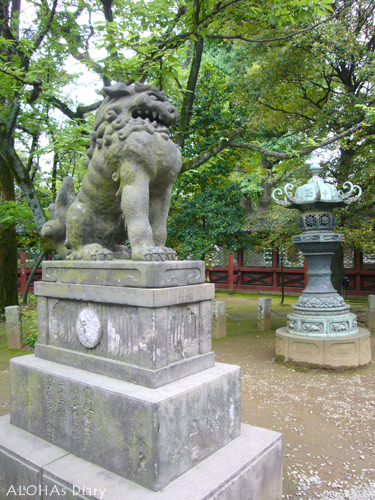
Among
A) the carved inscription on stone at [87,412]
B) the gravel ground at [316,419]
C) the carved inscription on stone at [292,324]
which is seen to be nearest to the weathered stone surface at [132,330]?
the carved inscription on stone at [87,412]

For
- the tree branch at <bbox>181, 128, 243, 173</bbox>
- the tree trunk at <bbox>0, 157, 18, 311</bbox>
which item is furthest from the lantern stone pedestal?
the tree trunk at <bbox>0, 157, 18, 311</bbox>

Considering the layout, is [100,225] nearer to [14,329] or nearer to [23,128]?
[14,329]

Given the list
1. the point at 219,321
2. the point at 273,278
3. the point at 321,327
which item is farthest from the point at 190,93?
the point at 273,278

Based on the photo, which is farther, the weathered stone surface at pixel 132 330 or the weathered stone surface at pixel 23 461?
the weathered stone surface at pixel 23 461

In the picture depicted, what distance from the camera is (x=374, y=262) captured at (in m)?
13.8

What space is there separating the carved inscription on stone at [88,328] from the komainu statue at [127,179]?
0.44 metres

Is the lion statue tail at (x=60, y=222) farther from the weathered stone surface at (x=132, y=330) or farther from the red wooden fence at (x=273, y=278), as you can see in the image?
the red wooden fence at (x=273, y=278)

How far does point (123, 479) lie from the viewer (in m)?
2.24

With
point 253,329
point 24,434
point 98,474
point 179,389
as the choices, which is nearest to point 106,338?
point 179,389

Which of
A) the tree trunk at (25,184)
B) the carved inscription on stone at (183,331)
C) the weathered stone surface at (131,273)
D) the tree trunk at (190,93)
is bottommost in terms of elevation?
the carved inscription on stone at (183,331)

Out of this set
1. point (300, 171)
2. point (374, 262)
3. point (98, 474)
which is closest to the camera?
point (98, 474)

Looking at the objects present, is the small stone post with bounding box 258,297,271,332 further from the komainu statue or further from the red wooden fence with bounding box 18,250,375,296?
the komainu statue

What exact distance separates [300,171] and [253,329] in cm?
397

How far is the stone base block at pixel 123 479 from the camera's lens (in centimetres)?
213
